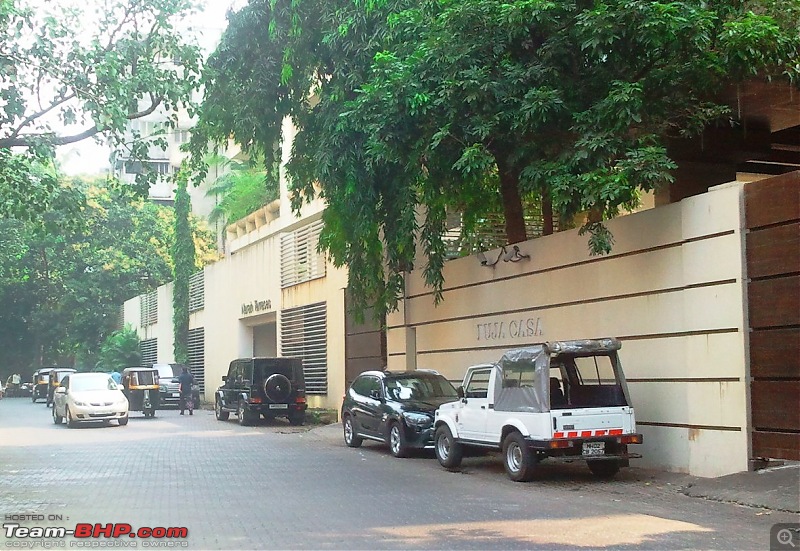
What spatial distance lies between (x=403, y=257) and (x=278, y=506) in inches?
395

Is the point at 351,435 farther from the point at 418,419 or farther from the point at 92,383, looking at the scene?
the point at 92,383

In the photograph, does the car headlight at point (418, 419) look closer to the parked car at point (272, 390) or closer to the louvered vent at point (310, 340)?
the parked car at point (272, 390)

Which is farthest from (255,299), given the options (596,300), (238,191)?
(596,300)

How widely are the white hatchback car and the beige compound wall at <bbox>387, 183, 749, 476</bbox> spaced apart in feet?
44.6

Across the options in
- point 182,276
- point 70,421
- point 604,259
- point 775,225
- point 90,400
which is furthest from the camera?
point 182,276

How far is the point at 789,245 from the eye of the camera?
12.2 metres

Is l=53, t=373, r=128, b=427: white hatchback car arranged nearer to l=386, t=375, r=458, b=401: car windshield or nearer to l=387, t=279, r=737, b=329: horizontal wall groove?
l=387, t=279, r=737, b=329: horizontal wall groove

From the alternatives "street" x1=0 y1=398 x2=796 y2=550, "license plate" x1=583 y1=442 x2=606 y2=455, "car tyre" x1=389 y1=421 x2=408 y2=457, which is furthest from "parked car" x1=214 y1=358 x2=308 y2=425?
"license plate" x1=583 y1=442 x2=606 y2=455

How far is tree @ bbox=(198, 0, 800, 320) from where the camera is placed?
1401 centimetres

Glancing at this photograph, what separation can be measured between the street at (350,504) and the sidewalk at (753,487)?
0.18 m

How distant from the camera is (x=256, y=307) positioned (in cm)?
3812

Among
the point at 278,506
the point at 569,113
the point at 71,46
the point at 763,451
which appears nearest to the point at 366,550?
the point at 278,506

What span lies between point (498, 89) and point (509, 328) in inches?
223

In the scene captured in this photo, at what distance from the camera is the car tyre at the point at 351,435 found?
20.1 m
